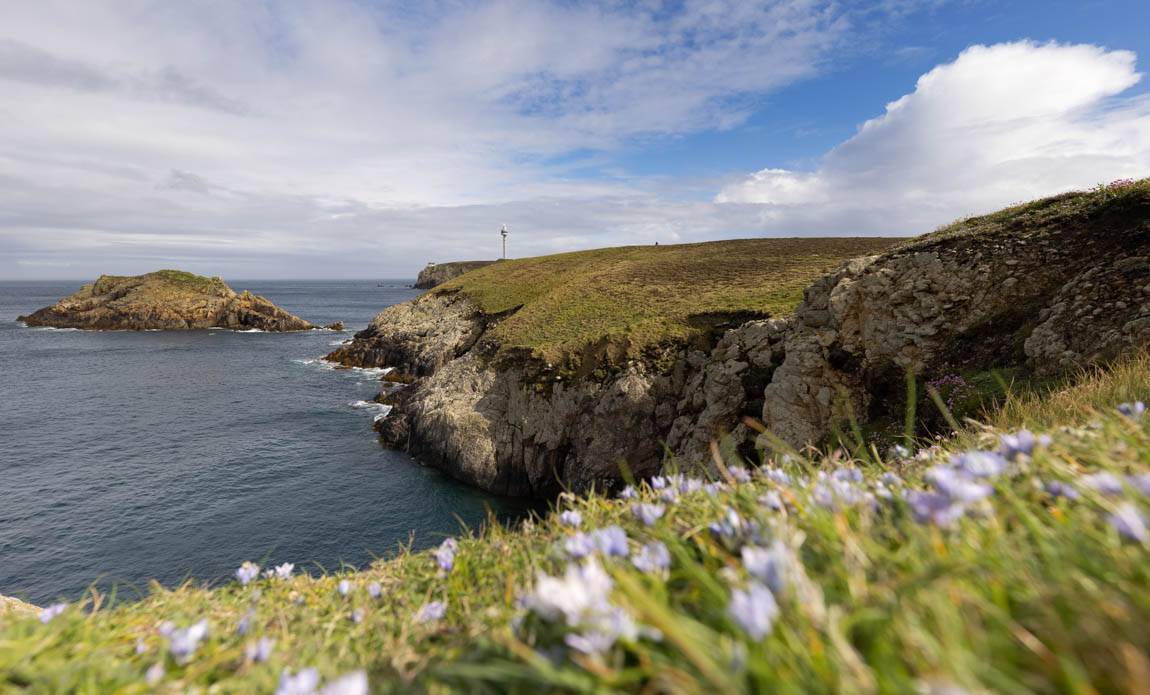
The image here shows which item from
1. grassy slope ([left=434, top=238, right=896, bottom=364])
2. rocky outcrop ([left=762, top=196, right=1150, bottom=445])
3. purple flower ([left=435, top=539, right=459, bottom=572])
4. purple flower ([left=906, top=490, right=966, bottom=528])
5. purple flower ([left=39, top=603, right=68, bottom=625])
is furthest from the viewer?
grassy slope ([left=434, top=238, right=896, bottom=364])

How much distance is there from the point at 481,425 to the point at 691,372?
13492 millimetres

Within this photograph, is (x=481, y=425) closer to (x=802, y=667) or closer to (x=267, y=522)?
(x=267, y=522)

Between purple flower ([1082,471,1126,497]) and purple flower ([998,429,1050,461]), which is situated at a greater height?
purple flower ([1082,471,1126,497])

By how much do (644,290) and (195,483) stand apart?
34.2 meters

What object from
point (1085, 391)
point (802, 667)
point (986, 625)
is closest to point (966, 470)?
point (986, 625)

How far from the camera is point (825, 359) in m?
19.6

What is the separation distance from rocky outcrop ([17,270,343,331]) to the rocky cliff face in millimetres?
77505

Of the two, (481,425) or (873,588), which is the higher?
(873,588)

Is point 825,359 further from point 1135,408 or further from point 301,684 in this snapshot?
point 301,684

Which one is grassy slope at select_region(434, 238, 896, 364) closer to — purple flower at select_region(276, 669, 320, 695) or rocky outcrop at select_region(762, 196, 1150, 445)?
rocky outcrop at select_region(762, 196, 1150, 445)

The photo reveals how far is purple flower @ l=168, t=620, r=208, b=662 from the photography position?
2002 mm

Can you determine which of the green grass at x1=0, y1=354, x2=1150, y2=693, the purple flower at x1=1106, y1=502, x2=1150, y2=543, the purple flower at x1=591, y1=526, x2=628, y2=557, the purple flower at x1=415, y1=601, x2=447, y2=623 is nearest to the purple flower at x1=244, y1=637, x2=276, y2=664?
the green grass at x1=0, y1=354, x2=1150, y2=693

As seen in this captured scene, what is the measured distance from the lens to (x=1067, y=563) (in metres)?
1.61

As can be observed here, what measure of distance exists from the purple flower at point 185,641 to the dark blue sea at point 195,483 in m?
7.16
